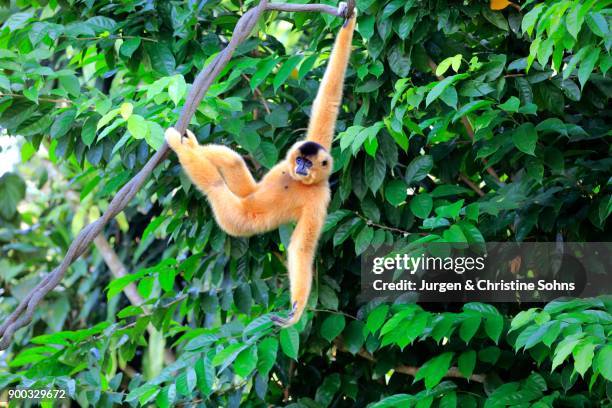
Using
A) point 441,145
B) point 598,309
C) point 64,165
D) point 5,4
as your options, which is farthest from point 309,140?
point 64,165

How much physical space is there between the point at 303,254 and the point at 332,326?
0.65 meters

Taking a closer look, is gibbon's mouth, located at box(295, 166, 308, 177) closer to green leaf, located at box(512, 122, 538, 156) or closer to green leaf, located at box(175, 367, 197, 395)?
green leaf, located at box(512, 122, 538, 156)

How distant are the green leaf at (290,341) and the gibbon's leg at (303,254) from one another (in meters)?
0.24

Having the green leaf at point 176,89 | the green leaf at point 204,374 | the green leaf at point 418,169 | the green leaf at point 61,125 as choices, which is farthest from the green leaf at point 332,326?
the green leaf at point 61,125

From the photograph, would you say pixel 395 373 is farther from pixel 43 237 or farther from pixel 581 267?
pixel 43 237

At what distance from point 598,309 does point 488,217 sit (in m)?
0.96

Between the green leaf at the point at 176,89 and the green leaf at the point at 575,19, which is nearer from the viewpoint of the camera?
the green leaf at the point at 575,19

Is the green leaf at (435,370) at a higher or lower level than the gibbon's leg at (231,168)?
lower

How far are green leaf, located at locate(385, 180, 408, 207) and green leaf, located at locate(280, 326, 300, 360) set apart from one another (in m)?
0.87

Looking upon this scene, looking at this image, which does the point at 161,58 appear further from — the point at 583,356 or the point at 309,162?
the point at 583,356

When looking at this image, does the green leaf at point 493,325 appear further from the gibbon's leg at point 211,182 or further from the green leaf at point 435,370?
the gibbon's leg at point 211,182

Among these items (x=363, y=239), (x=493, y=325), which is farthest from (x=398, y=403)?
(x=363, y=239)

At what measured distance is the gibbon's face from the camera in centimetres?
391

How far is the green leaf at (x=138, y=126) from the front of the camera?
12.5 feet
